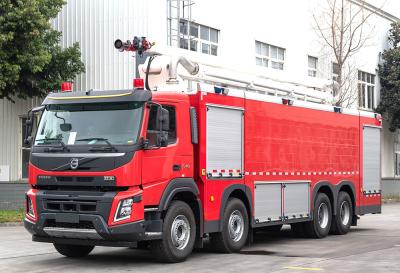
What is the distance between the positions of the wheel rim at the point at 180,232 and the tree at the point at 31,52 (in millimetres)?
10472

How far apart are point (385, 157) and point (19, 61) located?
85.2 feet

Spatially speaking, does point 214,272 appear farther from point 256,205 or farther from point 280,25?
point 280,25

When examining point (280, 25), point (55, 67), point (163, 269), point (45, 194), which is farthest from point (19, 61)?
point (280, 25)

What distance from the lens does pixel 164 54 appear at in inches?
503

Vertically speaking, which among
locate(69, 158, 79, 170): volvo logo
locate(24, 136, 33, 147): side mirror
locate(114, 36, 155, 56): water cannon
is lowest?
locate(69, 158, 79, 170): volvo logo

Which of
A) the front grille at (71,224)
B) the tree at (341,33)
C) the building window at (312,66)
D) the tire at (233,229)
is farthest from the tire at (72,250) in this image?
the building window at (312,66)

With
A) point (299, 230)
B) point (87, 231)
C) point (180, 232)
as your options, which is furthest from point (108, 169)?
point (299, 230)

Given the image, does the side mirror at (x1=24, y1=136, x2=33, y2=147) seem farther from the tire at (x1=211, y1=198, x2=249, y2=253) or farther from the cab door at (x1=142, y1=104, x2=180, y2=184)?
the tire at (x1=211, y1=198, x2=249, y2=253)

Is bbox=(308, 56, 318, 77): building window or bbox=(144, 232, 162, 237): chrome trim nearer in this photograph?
bbox=(144, 232, 162, 237): chrome trim

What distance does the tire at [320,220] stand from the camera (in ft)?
50.7

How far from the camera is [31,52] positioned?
20766 millimetres

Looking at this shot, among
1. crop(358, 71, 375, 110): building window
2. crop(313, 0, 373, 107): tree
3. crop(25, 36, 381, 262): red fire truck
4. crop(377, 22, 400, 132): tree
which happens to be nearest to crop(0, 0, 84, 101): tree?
crop(25, 36, 381, 262): red fire truck

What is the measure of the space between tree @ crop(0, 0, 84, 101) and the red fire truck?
8.62 metres

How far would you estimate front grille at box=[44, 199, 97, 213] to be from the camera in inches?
411
